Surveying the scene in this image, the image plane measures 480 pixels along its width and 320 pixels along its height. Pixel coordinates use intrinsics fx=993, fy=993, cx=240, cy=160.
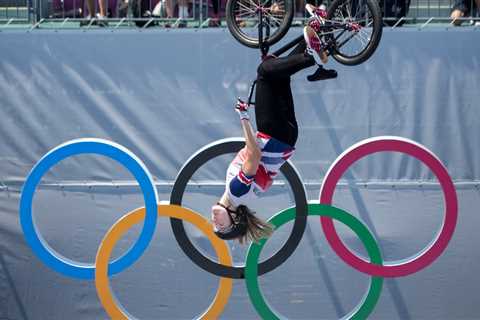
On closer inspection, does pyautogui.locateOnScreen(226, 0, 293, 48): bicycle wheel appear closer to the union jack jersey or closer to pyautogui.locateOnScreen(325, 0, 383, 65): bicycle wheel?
pyautogui.locateOnScreen(325, 0, 383, 65): bicycle wheel

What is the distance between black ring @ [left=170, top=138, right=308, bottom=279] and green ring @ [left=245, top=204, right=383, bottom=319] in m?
0.07

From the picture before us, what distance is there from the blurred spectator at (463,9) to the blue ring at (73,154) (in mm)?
2792

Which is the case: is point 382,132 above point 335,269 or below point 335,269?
above

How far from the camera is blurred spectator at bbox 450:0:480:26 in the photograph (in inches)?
317

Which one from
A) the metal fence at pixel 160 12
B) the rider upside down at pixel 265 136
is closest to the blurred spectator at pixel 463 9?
the metal fence at pixel 160 12

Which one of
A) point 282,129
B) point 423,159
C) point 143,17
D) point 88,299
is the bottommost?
point 88,299

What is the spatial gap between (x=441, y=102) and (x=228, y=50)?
69.4 inches

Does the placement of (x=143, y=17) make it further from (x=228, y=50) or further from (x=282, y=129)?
(x=282, y=129)

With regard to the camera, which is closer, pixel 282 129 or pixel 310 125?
pixel 282 129

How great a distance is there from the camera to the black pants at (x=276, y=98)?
6358mm

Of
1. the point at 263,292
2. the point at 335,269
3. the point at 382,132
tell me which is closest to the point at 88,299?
the point at 263,292

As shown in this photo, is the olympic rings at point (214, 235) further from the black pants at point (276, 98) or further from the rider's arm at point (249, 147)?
the black pants at point (276, 98)

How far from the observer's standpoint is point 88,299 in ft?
26.5

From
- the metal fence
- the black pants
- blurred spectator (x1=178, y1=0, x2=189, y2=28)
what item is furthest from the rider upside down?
blurred spectator (x1=178, y1=0, x2=189, y2=28)
